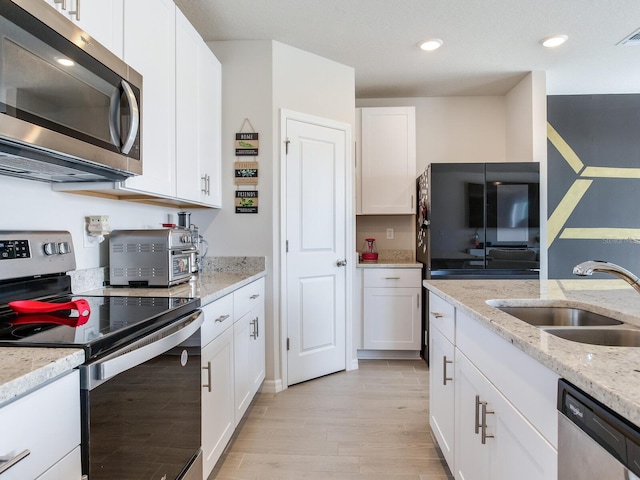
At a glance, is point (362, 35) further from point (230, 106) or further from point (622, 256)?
point (622, 256)

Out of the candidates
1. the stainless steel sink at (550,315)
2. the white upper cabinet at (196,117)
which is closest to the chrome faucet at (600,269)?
the stainless steel sink at (550,315)

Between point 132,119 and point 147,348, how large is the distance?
31.7 inches

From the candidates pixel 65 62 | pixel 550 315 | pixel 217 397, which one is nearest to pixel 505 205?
pixel 550 315

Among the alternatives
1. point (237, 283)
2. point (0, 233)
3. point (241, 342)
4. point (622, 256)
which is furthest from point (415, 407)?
point (622, 256)

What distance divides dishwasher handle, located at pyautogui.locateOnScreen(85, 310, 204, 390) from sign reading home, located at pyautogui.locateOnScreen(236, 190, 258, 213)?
4.32ft

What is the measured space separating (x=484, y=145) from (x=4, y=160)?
381 centimetres

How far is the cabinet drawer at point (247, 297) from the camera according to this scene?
76.3 inches

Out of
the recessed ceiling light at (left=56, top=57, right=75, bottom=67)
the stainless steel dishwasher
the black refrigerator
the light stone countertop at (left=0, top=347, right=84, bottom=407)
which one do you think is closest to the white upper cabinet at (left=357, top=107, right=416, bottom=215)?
the black refrigerator

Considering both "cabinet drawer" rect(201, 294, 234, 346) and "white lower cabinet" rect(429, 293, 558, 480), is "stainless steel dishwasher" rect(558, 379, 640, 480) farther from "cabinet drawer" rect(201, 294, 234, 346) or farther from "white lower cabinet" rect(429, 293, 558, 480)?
"cabinet drawer" rect(201, 294, 234, 346)

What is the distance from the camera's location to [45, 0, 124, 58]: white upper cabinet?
115cm

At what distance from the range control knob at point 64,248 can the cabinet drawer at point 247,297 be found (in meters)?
0.75

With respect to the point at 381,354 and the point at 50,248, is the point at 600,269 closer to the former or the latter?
the point at 50,248

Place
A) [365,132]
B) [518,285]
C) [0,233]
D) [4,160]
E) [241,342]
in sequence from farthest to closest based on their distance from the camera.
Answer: [365,132], [241,342], [518,285], [0,233], [4,160]

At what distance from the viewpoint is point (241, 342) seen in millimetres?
2008
